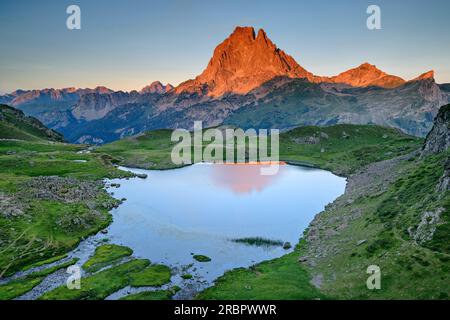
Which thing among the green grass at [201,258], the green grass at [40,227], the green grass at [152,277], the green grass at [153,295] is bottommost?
the green grass at [153,295]

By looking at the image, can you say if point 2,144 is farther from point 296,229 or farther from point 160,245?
point 296,229

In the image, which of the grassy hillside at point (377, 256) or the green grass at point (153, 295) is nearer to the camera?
the grassy hillside at point (377, 256)

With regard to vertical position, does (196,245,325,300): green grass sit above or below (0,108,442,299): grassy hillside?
below

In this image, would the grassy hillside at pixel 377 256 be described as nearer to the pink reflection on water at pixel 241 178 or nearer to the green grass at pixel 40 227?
the green grass at pixel 40 227

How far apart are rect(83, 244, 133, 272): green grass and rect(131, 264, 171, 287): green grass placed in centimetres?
807

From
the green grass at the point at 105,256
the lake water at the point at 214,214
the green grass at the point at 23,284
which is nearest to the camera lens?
the green grass at the point at 23,284

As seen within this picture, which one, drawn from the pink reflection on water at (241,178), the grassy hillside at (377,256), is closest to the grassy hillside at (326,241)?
the grassy hillside at (377,256)

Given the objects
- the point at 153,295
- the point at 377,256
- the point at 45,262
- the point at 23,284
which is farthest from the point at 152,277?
the point at 377,256

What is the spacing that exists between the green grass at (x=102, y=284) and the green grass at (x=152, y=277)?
3.51ft

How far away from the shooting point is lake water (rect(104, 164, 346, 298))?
67.3 metres

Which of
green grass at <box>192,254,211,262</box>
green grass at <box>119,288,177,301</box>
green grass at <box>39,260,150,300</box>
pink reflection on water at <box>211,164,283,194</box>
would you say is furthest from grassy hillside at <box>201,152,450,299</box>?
pink reflection on water at <box>211,164,283,194</box>

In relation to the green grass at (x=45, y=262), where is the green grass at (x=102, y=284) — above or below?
below

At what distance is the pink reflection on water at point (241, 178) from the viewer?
129125mm

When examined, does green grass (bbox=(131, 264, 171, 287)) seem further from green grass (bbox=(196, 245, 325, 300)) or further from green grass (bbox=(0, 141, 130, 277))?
green grass (bbox=(0, 141, 130, 277))
